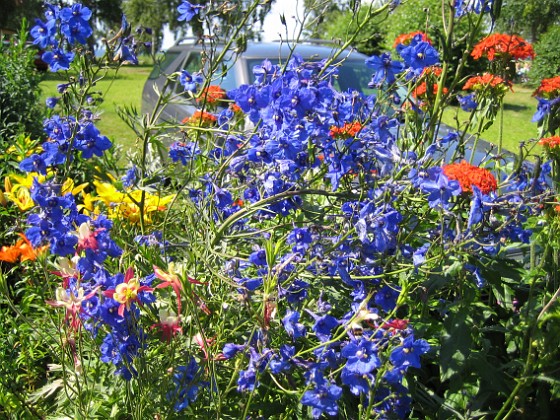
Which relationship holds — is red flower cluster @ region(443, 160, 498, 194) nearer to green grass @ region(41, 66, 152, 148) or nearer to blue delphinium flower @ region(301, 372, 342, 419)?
blue delphinium flower @ region(301, 372, 342, 419)

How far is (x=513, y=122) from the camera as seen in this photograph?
12312mm

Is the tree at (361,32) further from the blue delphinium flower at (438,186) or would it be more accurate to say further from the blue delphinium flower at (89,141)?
the blue delphinium flower at (89,141)

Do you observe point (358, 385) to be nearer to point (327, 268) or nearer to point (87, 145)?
point (327, 268)

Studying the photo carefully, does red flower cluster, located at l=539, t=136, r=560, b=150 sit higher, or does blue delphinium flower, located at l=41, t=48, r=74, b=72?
blue delphinium flower, located at l=41, t=48, r=74, b=72

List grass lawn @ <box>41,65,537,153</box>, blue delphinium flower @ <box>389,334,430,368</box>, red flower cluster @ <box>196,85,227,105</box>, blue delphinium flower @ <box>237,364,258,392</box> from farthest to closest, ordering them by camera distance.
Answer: grass lawn @ <box>41,65,537,153</box> → red flower cluster @ <box>196,85,227,105</box> → blue delphinium flower @ <box>237,364,258,392</box> → blue delphinium flower @ <box>389,334,430,368</box>

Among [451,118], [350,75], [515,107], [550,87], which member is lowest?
[515,107]

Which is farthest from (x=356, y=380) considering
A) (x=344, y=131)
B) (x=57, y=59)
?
(x=57, y=59)

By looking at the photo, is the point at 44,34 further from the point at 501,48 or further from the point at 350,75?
the point at 350,75

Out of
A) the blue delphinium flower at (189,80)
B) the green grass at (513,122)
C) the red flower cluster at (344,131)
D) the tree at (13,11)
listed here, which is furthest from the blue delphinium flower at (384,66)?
the tree at (13,11)

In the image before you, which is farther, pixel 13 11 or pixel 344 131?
pixel 13 11

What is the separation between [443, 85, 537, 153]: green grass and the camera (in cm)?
904

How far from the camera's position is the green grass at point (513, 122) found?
9.04 metres

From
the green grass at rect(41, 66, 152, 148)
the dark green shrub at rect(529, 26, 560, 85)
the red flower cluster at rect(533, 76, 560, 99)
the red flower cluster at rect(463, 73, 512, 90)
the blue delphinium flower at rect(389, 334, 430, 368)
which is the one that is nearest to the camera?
the blue delphinium flower at rect(389, 334, 430, 368)

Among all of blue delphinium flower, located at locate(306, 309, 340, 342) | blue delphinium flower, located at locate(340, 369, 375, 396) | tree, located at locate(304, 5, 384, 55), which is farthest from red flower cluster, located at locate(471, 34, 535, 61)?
blue delphinium flower, located at locate(340, 369, 375, 396)
